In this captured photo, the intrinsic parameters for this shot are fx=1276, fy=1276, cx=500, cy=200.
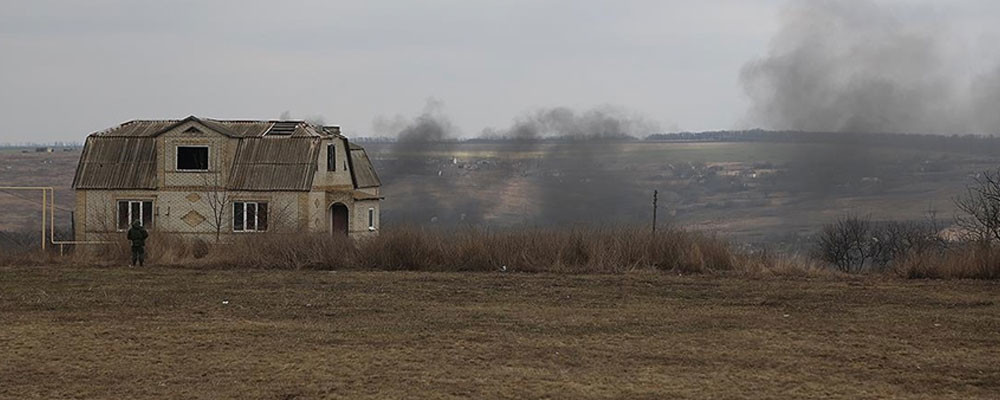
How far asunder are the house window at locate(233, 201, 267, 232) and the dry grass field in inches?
830

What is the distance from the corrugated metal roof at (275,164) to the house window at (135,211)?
355 centimetres

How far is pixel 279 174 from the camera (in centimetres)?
4981

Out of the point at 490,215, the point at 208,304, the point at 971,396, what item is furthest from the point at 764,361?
the point at 490,215

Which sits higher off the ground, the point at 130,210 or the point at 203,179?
the point at 203,179

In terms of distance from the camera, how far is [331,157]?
52.2 meters

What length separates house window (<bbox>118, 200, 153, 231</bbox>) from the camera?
50.3 metres

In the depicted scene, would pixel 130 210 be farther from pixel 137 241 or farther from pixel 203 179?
pixel 137 241

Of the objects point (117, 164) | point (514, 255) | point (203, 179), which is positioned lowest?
point (514, 255)

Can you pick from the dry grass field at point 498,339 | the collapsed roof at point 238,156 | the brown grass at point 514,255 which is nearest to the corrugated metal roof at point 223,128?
the collapsed roof at point 238,156

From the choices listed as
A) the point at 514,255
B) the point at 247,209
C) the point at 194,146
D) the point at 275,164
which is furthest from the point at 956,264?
the point at 194,146

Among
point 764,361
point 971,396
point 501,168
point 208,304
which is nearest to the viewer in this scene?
point 971,396

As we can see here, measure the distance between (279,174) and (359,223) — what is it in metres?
4.70

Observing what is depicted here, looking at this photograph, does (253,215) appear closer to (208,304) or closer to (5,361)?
(208,304)

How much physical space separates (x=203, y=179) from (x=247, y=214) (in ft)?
7.79
